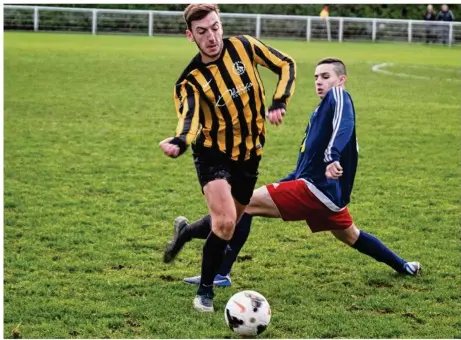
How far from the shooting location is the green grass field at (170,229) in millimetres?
5152

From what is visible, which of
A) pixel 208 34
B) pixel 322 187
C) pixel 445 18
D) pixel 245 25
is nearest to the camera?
pixel 208 34

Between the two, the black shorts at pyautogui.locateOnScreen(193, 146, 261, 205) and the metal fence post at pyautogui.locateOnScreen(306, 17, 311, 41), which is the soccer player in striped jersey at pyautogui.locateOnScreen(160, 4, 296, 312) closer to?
the black shorts at pyautogui.locateOnScreen(193, 146, 261, 205)

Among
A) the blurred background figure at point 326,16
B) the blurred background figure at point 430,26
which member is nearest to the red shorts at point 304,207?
the blurred background figure at point 326,16

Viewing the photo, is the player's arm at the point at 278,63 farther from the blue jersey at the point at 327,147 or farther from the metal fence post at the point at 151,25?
the metal fence post at the point at 151,25

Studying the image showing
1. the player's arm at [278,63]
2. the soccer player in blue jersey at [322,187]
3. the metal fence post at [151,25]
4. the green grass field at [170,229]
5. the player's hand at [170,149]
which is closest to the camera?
the player's hand at [170,149]

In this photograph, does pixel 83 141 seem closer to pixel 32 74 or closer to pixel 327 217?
pixel 327 217

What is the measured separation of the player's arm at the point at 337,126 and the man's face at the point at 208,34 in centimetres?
87

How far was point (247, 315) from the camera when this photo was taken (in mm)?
4773

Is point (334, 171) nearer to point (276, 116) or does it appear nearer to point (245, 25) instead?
point (276, 116)

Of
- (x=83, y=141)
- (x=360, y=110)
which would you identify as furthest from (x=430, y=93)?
(x=83, y=141)

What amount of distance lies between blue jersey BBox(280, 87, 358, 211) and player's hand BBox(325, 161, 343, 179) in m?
0.19

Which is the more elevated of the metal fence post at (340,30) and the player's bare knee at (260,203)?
the metal fence post at (340,30)

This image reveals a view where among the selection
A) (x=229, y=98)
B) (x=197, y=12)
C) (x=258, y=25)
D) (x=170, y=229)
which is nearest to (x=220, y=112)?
(x=229, y=98)

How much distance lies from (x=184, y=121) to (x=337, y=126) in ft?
3.46
